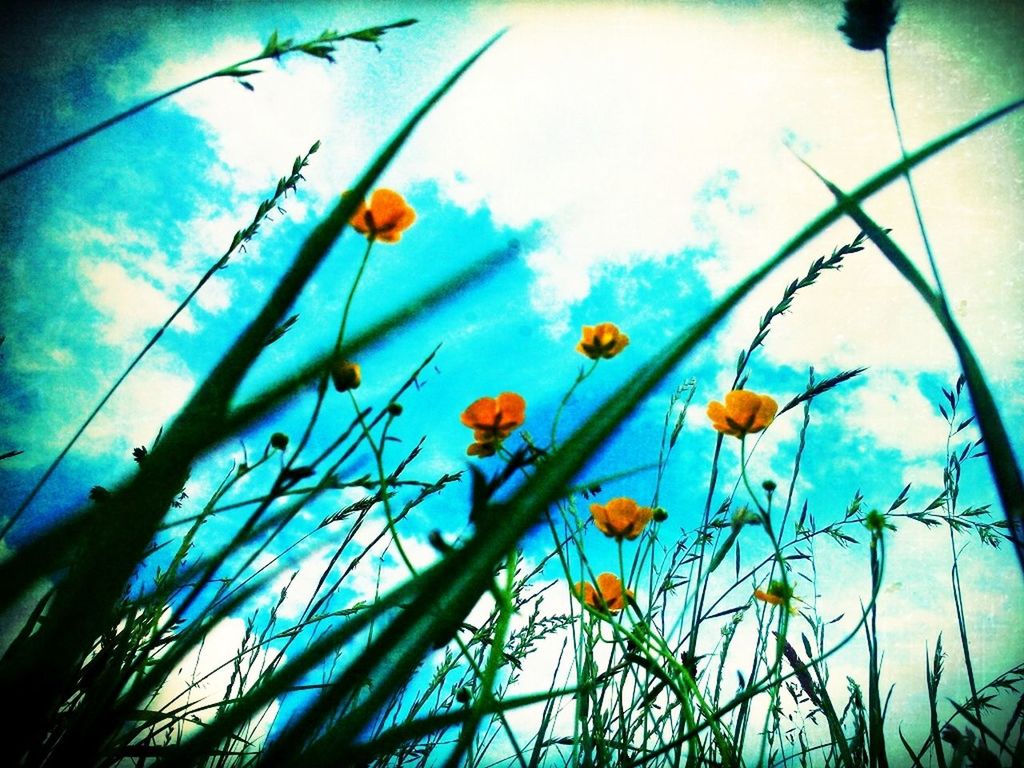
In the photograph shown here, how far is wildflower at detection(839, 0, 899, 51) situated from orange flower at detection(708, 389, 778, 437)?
596mm

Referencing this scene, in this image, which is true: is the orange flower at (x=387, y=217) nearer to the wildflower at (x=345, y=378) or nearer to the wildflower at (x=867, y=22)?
the wildflower at (x=345, y=378)

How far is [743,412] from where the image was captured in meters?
1.16

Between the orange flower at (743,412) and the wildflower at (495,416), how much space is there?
432 mm

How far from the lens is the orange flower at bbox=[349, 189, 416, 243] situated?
102cm

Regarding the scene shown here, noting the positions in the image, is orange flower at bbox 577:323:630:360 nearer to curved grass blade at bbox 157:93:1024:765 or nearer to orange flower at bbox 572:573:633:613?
orange flower at bbox 572:573:633:613

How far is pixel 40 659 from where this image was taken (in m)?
0.34

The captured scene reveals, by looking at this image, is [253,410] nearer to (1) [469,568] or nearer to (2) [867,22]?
(1) [469,568]

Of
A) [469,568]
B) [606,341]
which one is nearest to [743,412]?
[606,341]

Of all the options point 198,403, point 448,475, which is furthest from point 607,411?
point 448,475

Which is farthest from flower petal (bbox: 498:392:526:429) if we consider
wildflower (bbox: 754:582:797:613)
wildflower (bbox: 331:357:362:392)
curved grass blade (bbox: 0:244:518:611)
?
wildflower (bbox: 754:582:797:613)

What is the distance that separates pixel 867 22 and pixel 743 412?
652mm

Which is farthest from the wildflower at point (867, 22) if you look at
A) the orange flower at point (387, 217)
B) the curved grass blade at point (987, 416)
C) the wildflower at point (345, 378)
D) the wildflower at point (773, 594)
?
the wildflower at point (773, 594)

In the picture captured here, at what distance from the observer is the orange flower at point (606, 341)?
4.02 ft

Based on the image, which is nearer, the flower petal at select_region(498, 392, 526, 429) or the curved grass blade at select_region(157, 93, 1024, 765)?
the curved grass blade at select_region(157, 93, 1024, 765)
